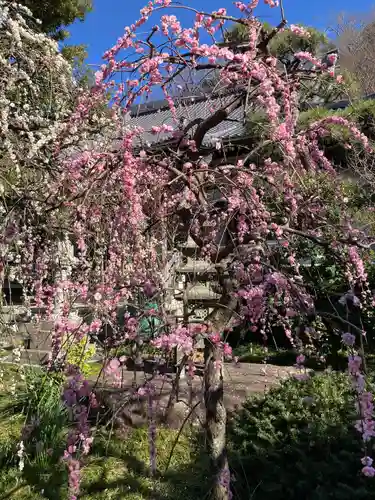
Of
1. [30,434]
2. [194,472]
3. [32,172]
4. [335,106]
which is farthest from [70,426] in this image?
[335,106]

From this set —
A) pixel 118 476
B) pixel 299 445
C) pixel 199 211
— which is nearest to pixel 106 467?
pixel 118 476

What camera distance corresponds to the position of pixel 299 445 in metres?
2.71

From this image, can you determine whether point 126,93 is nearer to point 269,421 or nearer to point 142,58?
point 142,58

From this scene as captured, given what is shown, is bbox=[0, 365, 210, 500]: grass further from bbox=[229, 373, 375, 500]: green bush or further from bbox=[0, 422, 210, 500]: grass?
bbox=[229, 373, 375, 500]: green bush

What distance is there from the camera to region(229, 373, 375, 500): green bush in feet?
7.74

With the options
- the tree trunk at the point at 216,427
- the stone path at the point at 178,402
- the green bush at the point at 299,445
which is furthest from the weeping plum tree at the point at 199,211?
the stone path at the point at 178,402

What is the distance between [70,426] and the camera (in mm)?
3451

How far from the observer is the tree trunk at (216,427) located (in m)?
2.33

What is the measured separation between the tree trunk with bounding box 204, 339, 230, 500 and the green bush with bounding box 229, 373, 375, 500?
0.69 ft

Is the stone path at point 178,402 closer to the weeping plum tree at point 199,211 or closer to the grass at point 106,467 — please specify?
the grass at point 106,467

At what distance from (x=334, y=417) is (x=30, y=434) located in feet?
6.66

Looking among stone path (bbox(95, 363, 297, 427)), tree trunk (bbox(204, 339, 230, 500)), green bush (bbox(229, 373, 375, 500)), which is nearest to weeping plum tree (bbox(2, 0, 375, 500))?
tree trunk (bbox(204, 339, 230, 500))

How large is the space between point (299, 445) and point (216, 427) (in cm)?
65

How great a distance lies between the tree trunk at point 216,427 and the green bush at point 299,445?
0.21m
